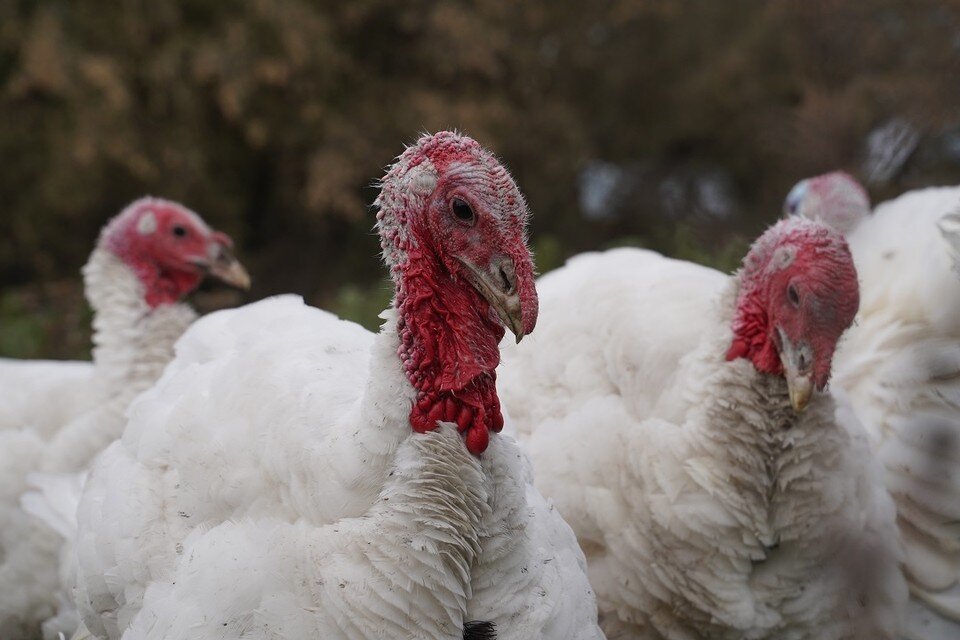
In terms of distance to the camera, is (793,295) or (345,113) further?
(345,113)

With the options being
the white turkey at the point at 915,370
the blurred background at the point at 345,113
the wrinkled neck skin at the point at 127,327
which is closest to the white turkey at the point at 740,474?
the white turkey at the point at 915,370

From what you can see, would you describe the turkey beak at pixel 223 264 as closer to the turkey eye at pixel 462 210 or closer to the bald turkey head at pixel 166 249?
the bald turkey head at pixel 166 249

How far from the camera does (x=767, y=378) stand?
3.49 m

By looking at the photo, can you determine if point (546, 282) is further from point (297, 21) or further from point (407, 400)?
point (297, 21)

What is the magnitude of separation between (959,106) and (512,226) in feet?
3.93

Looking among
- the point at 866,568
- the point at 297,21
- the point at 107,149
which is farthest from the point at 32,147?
the point at 866,568

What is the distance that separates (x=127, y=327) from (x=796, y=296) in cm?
302

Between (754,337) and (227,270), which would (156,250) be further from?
(754,337)

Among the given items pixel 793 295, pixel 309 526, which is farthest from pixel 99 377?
pixel 793 295

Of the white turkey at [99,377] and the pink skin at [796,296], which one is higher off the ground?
the pink skin at [796,296]

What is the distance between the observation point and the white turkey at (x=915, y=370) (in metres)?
3.84

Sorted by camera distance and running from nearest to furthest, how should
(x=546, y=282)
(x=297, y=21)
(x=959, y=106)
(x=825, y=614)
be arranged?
(x=959, y=106)
(x=825, y=614)
(x=546, y=282)
(x=297, y=21)

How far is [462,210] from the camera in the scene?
2582mm

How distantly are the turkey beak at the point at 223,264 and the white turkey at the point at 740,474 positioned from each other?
2.11 meters
